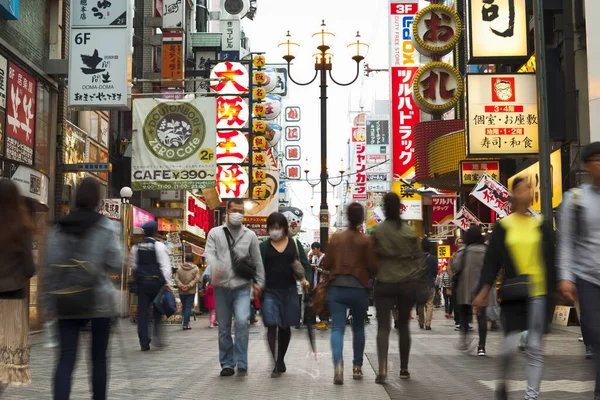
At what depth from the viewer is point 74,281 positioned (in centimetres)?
634

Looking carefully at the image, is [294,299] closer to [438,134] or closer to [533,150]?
[533,150]

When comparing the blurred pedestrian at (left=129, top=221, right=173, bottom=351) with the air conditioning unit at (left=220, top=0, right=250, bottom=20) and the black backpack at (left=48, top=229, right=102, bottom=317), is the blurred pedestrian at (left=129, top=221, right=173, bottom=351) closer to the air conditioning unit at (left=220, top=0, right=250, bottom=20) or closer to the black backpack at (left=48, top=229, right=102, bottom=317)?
the black backpack at (left=48, top=229, right=102, bottom=317)

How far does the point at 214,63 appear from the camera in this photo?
38.4 m

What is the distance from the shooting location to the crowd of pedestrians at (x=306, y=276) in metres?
6.34

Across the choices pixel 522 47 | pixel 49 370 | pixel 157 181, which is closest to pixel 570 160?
pixel 522 47

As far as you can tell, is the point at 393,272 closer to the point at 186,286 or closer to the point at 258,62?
the point at 186,286

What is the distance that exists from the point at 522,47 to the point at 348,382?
16.4m

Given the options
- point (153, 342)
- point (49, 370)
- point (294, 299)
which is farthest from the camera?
point (153, 342)

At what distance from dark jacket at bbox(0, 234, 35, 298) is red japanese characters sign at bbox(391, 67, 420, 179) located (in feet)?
138

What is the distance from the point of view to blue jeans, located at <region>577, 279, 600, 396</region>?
6297 millimetres

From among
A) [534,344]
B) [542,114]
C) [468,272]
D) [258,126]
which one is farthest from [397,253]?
[258,126]

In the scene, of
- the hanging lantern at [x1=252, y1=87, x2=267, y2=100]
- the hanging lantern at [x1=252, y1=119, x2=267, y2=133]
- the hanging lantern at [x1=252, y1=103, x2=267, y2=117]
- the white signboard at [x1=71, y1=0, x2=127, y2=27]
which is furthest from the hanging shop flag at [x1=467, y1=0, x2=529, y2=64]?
the hanging lantern at [x1=252, y1=119, x2=267, y2=133]

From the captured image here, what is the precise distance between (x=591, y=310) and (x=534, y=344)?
0.56 meters

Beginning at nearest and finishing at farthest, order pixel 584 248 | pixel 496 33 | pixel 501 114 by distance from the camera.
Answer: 1. pixel 584 248
2. pixel 501 114
3. pixel 496 33
